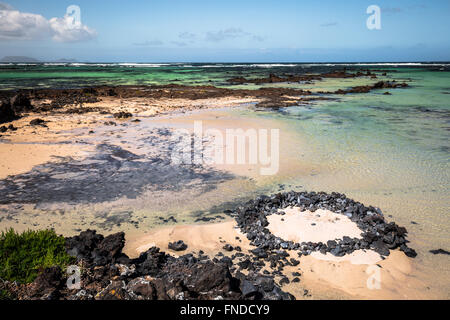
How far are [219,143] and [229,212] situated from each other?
5.90 metres

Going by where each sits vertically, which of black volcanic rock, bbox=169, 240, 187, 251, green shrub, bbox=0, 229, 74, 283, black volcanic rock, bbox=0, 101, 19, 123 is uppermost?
black volcanic rock, bbox=0, 101, 19, 123

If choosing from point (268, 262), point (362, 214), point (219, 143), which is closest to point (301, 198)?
point (362, 214)

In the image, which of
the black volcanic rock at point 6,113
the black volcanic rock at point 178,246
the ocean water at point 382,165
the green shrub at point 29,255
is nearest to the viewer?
the green shrub at point 29,255

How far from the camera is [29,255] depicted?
4160 mm

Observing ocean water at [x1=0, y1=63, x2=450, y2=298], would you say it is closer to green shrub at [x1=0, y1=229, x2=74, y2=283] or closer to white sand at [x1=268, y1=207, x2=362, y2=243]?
white sand at [x1=268, y1=207, x2=362, y2=243]

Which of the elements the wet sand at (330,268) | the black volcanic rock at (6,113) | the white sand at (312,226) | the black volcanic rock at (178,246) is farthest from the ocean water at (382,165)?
the black volcanic rock at (6,113)

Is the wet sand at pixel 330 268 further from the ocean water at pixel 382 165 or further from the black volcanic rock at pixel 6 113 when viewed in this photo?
the black volcanic rock at pixel 6 113

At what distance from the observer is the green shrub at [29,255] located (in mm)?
3855

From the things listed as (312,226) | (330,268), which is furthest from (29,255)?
(312,226)

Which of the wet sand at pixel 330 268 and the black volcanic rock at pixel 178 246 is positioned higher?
the black volcanic rock at pixel 178 246

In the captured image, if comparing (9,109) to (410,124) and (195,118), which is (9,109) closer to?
(195,118)

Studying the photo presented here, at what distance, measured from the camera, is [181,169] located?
940cm

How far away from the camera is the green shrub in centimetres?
386

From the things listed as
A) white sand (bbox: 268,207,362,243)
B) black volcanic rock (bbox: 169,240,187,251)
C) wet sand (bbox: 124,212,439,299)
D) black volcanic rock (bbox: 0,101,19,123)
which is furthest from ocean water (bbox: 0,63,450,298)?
black volcanic rock (bbox: 0,101,19,123)
